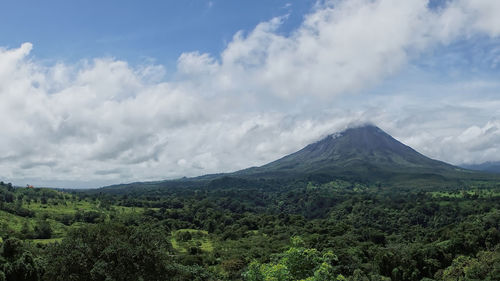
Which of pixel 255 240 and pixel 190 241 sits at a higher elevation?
pixel 190 241

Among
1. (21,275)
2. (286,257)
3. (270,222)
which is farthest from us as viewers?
(270,222)

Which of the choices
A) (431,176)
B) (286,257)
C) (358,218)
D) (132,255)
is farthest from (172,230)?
(431,176)

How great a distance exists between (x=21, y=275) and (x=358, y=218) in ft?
316

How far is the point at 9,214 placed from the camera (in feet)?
250

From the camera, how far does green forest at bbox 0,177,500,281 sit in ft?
74.2

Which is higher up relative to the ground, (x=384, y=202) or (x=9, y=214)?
(x=9, y=214)

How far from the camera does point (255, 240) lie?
72438 millimetres

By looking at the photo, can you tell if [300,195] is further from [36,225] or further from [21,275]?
[21,275]

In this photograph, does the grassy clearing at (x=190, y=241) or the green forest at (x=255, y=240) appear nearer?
the green forest at (x=255, y=240)

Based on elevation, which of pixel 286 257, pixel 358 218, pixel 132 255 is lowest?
pixel 358 218

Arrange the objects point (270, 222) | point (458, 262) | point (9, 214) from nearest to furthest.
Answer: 1. point (458, 262)
2. point (9, 214)
3. point (270, 222)

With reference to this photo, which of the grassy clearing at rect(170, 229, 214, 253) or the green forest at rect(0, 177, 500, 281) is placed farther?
the grassy clearing at rect(170, 229, 214, 253)

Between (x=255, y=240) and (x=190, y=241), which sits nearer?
(x=255, y=240)

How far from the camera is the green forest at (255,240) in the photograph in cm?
2263
